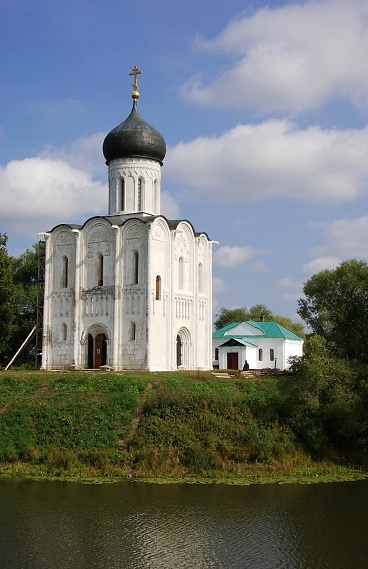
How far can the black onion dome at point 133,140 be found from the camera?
34531 mm

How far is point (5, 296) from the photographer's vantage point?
1532 inches

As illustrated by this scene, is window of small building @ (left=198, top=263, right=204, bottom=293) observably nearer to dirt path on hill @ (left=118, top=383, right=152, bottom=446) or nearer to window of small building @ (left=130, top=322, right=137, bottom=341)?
window of small building @ (left=130, top=322, right=137, bottom=341)

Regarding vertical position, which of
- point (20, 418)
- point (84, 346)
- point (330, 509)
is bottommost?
point (330, 509)

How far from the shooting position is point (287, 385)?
2509 cm

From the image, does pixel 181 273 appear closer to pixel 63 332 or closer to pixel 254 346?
pixel 63 332

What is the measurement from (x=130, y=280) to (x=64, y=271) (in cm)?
385

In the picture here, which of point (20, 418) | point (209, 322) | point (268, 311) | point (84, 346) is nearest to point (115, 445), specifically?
point (20, 418)

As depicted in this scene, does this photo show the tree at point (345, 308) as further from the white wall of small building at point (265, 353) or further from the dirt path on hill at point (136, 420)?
the white wall of small building at point (265, 353)

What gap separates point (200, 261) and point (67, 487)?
1796cm

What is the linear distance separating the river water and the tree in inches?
343

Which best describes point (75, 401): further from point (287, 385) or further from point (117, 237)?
point (117, 237)

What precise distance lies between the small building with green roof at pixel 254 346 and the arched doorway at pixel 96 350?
11601 mm

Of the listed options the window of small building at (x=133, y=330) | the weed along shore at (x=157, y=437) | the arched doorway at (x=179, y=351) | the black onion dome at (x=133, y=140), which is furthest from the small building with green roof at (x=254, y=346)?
the weed along shore at (x=157, y=437)

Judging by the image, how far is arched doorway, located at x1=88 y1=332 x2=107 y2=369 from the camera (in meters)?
33.3
